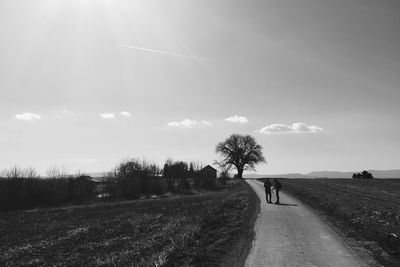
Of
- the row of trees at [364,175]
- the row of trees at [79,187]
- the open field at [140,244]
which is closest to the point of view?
the open field at [140,244]

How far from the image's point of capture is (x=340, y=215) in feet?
74.7

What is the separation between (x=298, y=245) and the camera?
49.8 feet

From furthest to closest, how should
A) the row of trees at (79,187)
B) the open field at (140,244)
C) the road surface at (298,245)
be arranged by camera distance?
1. the row of trees at (79,187)
2. the open field at (140,244)
3. the road surface at (298,245)

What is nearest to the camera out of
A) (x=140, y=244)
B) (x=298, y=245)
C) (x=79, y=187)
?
(x=298, y=245)

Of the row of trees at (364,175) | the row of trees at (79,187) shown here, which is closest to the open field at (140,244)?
the row of trees at (79,187)

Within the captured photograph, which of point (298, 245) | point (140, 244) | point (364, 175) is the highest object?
point (364, 175)

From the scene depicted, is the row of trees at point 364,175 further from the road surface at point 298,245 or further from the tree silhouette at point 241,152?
the road surface at point 298,245

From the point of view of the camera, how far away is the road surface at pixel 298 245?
1266cm

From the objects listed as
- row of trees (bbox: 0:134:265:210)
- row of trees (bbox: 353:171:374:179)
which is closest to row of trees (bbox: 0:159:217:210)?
row of trees (bbox: 0:134:265:210)

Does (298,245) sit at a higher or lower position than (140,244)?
higher

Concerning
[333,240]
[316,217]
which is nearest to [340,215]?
[316,217]

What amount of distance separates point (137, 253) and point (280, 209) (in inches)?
494

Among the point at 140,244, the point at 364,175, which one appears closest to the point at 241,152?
the point at 364,175

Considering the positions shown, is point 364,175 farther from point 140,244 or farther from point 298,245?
point 298,245
